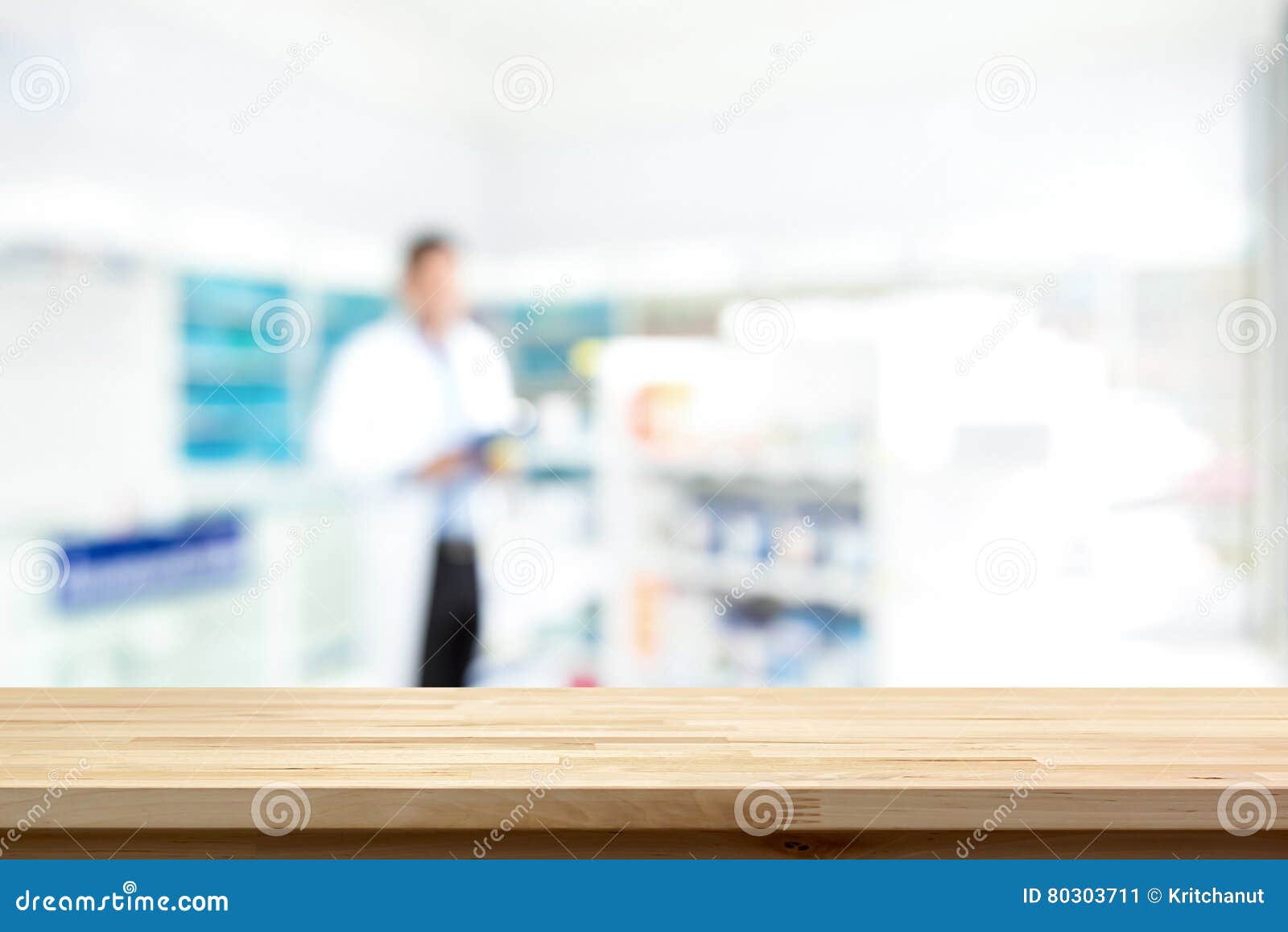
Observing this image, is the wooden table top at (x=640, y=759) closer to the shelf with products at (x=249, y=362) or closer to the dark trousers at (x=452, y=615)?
the dark trousers at (x=452, y=615)

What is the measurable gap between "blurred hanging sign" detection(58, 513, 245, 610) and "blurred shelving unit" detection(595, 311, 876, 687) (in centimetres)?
145

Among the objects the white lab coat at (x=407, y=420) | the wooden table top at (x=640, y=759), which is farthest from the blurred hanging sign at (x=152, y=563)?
the wooden table top at (x=640, y=759)

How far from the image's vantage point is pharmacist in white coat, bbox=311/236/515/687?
266 cm

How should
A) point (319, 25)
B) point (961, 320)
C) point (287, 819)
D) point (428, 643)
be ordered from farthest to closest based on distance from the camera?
point (319, 25) < point (961, 320) < point (428, 643) < point (287, 819)

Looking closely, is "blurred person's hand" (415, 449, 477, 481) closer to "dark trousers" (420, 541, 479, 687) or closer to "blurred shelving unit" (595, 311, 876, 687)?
"dark trousers" (420, 541, 479, 687)

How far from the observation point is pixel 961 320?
10.4 ft

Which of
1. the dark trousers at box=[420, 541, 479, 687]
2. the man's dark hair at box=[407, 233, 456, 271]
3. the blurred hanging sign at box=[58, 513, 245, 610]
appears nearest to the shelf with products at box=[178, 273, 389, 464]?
the blurred hanging sign at box=[58, 513, 245, 610]

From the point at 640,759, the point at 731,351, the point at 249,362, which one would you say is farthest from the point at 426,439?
the point at 640,759

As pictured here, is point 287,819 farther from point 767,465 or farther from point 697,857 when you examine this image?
point 767,465

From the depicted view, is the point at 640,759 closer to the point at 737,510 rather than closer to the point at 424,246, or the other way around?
the point at 424,246

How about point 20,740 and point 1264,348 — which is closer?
point 20,740

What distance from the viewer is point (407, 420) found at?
8.81ft
